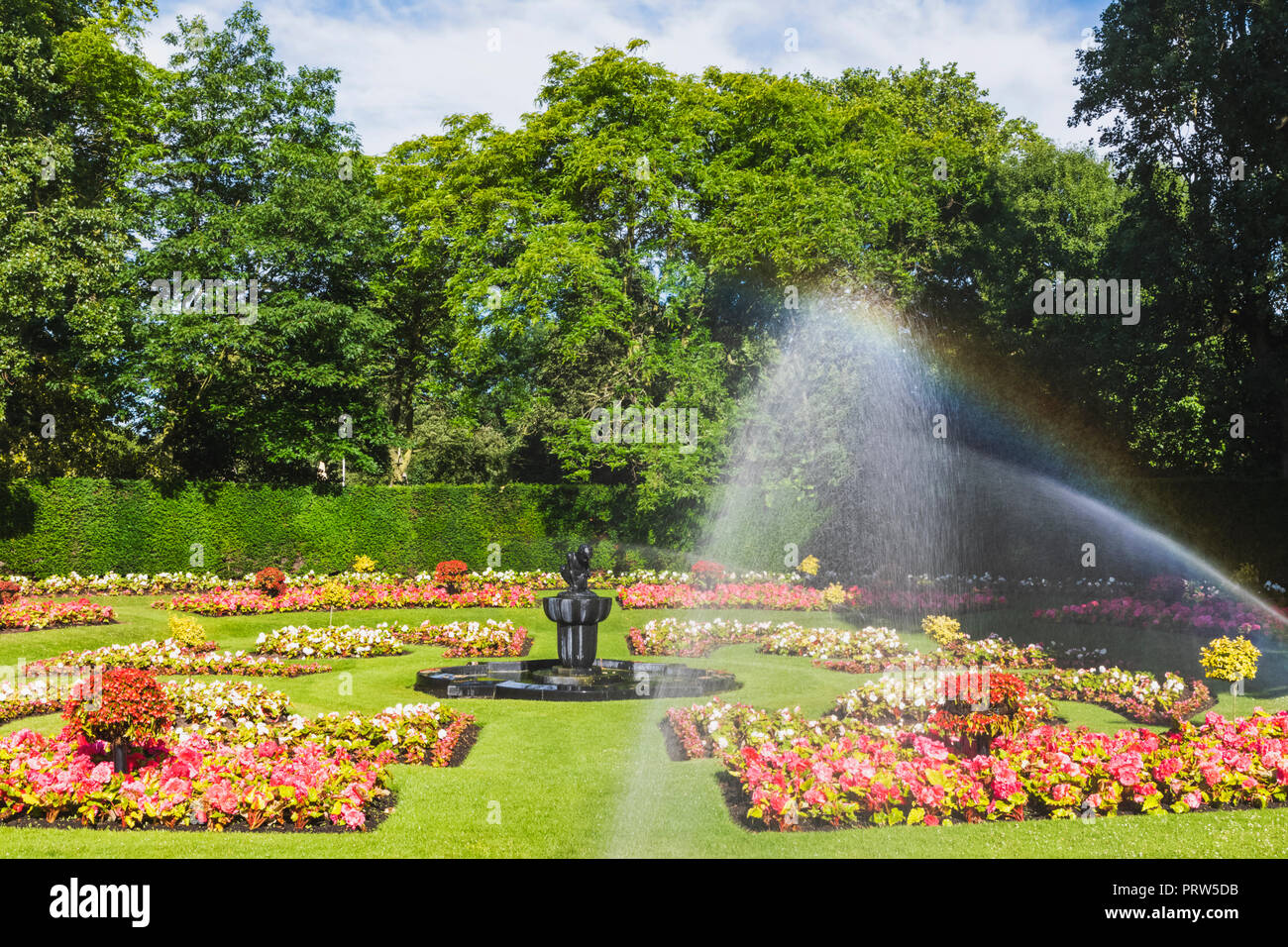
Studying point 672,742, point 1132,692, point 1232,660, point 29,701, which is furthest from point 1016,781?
point 29,701

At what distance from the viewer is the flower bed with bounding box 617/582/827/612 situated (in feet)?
68.1

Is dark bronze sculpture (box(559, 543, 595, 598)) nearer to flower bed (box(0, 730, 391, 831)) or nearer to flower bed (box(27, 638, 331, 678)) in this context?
flower bed (box(27, 638, 331, 678))

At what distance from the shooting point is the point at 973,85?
3878 centimetres

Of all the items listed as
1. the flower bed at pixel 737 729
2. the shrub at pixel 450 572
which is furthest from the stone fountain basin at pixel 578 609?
the shrub at pixel 450 572

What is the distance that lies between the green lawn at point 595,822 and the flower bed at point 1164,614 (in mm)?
3733

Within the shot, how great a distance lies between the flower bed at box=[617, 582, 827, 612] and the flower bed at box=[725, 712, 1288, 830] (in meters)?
12.7

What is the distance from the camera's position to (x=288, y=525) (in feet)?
87.4

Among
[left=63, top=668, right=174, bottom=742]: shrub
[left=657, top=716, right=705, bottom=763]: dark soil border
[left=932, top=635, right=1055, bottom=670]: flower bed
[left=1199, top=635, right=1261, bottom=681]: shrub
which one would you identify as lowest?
[left=657, top=716, right=705, bottom=763]: dark soil border

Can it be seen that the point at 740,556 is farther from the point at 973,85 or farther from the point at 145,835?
the point at 973,85

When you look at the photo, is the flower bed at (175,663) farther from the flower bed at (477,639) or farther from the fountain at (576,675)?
the flower bed at (477,639)

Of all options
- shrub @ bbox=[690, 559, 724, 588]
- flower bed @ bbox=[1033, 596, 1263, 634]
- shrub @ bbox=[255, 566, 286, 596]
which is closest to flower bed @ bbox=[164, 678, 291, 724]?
shrub @ bbox=[255, 566, 286, 596]

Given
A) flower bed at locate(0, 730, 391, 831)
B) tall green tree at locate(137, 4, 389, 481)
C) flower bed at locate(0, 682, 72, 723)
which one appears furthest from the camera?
tall green tree at locate(137, 4, 389, 481)

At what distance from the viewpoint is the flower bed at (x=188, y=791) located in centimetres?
697

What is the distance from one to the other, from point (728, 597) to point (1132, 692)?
10.8 metres
